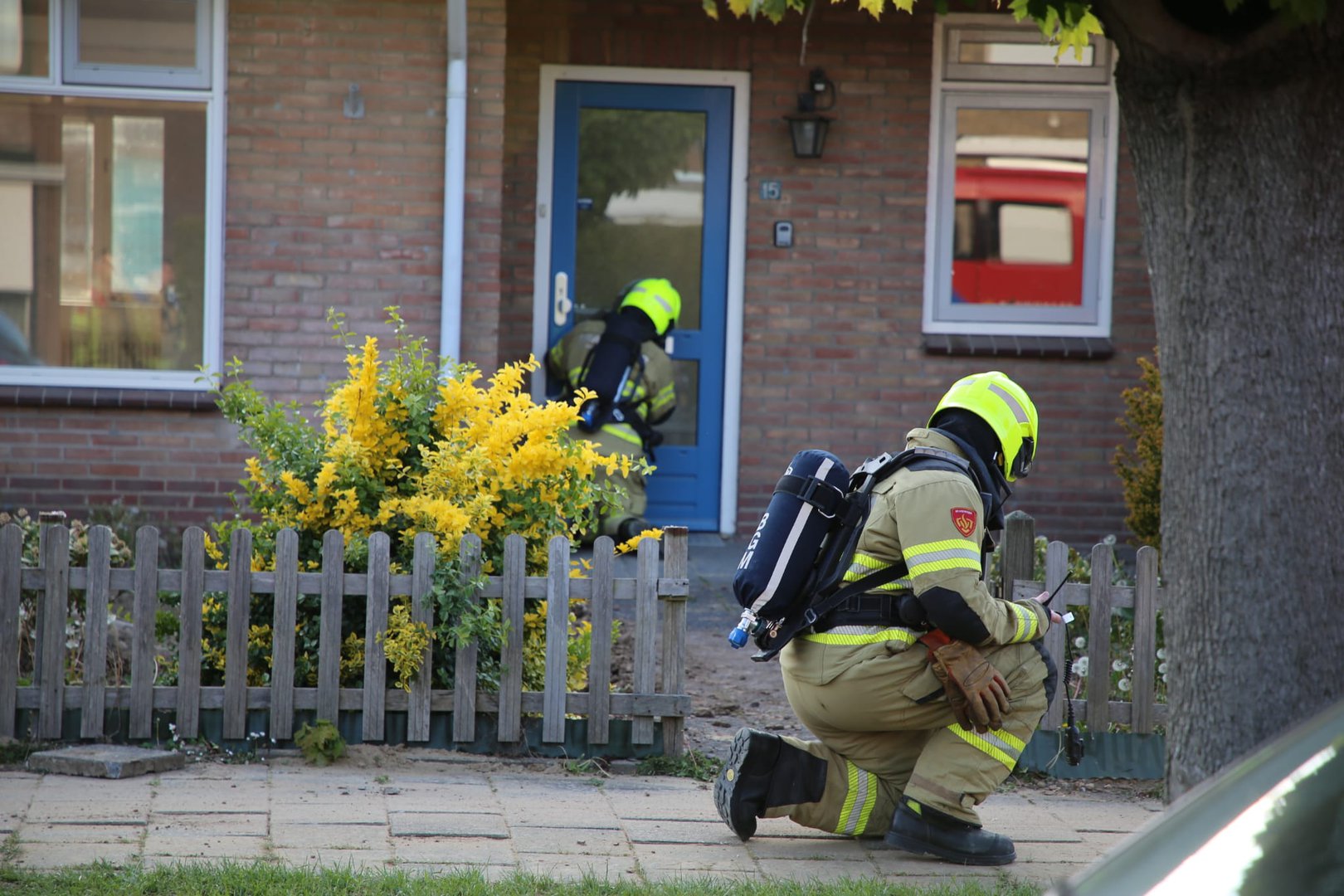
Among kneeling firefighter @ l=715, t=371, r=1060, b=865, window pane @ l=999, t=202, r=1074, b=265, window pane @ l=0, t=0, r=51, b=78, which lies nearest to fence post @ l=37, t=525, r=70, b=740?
kneeling firefighter @ l=715, t=371, r=1060, b=865

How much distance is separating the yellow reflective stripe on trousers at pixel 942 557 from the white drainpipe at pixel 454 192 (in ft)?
15.3

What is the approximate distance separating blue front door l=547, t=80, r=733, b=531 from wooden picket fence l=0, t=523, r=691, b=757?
430 centimetres

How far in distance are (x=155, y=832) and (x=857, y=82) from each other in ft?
21.7

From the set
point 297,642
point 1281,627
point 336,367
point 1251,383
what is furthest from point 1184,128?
point 336,367

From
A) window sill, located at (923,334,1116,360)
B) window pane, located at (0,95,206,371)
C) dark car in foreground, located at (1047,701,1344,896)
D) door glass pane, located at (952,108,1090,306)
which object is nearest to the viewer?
dark car in foreground, located at (1047,701,1344,896)

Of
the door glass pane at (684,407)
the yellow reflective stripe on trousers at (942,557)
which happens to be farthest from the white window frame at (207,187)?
the yellow reflective stripe on trousers at (942,557)

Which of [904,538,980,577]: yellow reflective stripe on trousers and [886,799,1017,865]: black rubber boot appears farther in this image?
[886,799,1017,865]: black rubber boot

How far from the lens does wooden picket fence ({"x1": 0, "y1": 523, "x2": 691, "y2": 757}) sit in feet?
16.6

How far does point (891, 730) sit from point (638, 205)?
5711mm

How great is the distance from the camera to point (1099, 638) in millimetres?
5188

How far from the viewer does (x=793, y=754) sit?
4.32 m

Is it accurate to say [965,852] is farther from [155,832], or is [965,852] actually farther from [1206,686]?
[155,832]

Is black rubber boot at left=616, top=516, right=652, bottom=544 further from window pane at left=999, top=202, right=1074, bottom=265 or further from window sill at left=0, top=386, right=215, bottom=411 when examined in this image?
window pane at left=999, top=202, right=1074, bottom=265

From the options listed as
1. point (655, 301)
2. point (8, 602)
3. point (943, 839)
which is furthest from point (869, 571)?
point (655, 301)
